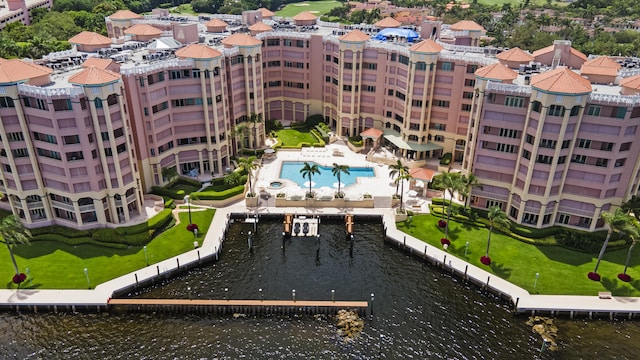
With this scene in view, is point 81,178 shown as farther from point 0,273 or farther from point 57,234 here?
point 0,273

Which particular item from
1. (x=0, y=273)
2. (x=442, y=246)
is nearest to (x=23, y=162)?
(x=0, y=273)

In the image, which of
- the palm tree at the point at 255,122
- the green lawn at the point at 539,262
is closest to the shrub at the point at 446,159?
the green lawn at the point at 539,262

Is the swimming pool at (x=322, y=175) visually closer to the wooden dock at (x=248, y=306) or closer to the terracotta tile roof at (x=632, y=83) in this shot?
the wooden dock at (x=248, y=306)

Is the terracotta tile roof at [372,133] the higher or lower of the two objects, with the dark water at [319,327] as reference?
higher

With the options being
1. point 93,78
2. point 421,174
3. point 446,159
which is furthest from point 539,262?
point 93,78

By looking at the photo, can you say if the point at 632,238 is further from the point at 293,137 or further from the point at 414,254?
the point at 293,137

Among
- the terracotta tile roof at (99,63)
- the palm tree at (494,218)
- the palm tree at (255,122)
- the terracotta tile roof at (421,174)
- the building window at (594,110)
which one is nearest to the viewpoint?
the palm tree at (494,218)

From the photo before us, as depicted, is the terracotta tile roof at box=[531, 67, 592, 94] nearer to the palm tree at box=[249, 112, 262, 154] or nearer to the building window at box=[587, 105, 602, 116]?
the building window at box=[587, 105, 602, 116]
